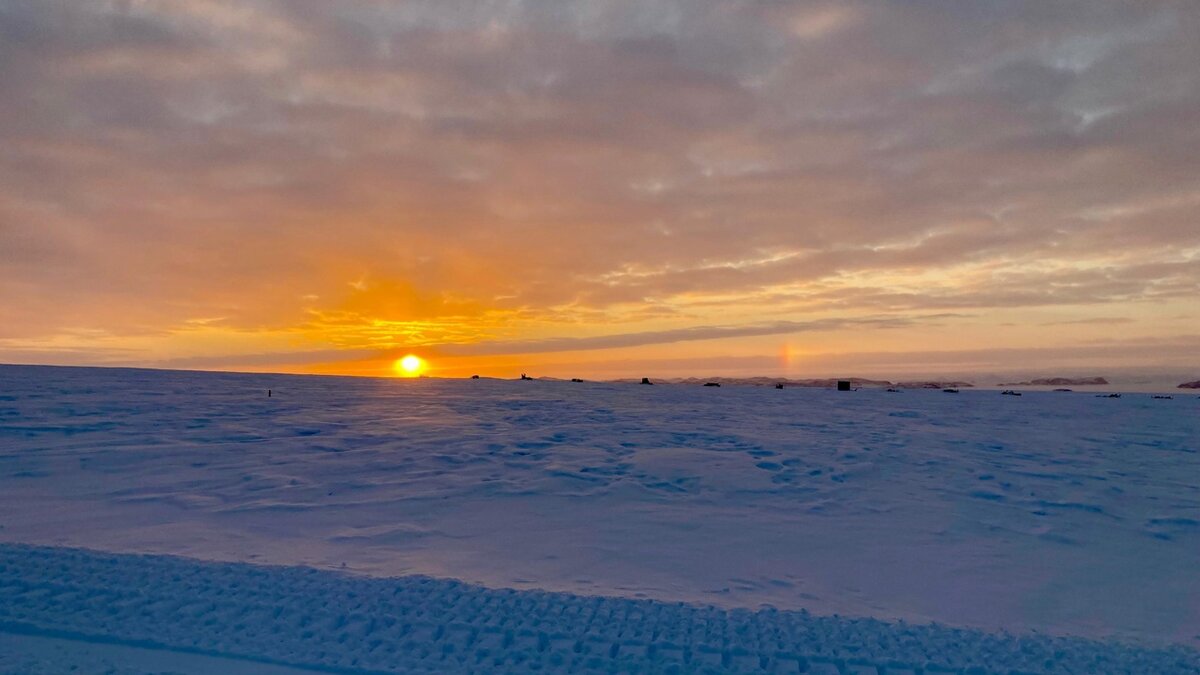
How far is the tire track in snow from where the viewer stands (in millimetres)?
4016

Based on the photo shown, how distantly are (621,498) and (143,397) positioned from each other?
56.9 ft

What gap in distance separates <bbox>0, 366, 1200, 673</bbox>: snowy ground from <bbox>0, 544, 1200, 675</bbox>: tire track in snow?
28 mm

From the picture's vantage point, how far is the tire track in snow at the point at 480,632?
402 cm

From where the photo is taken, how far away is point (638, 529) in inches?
277

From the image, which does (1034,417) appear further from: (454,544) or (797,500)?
(454,544)

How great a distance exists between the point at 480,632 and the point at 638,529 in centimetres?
298

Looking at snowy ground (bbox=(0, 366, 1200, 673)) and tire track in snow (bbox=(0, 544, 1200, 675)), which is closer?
tire track in snow (bbox=(0, 544, 1200, 675))

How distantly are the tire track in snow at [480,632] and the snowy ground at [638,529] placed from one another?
0.09 feet

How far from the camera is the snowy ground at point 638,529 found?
440cm

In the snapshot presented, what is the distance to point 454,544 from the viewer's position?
20.9 ft

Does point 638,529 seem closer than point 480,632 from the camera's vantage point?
No

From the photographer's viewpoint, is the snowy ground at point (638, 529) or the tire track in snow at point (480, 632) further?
the snowy ground at point (638, 529)

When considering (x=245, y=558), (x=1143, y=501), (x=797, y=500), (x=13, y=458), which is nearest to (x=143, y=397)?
(x=13, y=458)

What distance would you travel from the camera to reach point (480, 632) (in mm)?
4297
